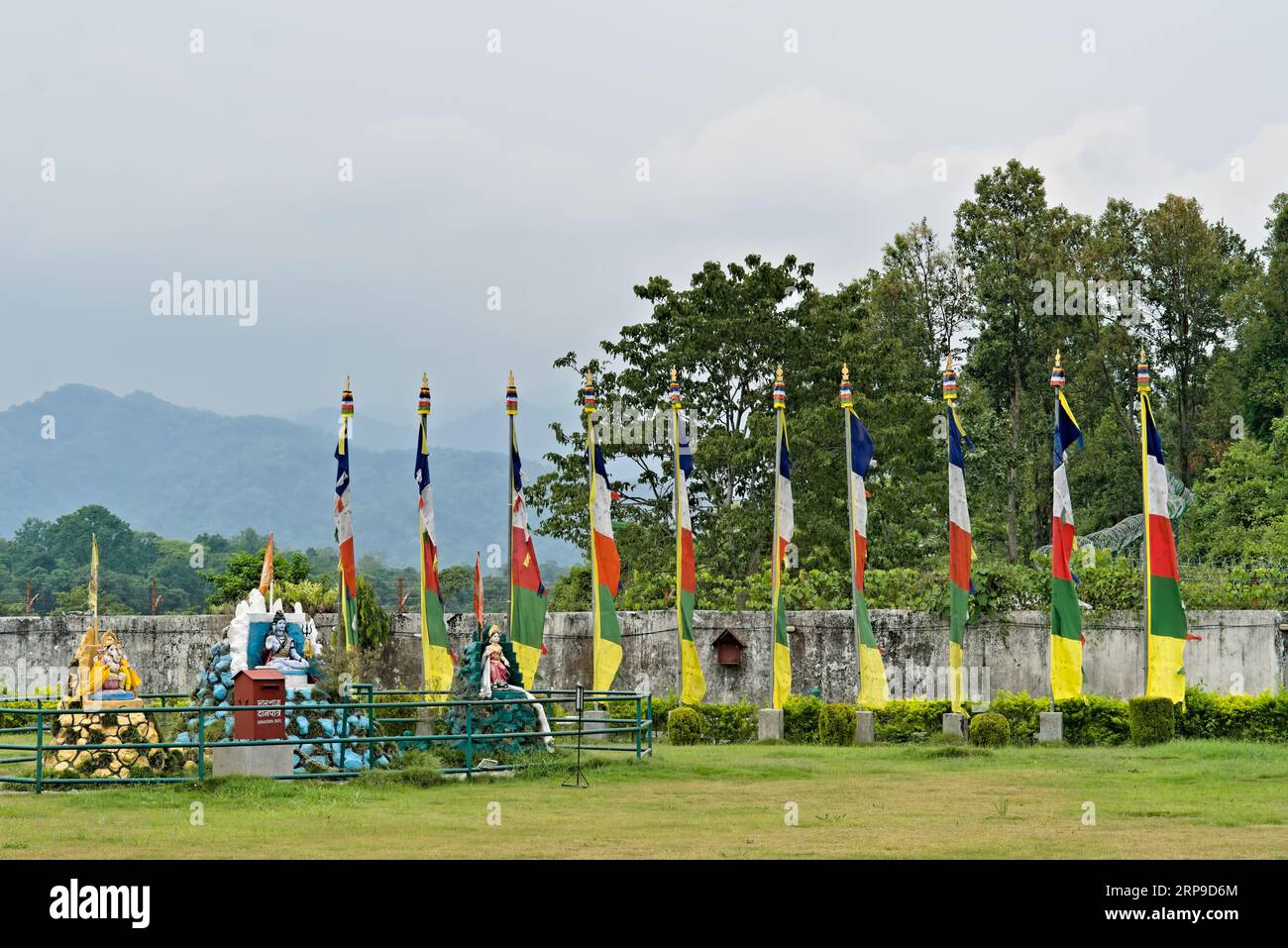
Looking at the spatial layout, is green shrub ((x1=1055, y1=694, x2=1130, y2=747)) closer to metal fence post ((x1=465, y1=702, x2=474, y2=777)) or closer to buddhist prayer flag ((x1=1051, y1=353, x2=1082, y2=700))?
buddhist prayer flag ((x1=1051, y1=353, x2=1082, y2=700))

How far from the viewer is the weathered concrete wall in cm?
3042

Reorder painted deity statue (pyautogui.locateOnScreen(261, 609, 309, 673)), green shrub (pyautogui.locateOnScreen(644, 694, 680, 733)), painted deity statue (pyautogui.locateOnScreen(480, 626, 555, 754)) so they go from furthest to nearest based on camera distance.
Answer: green shrub (pyautogui.locateOnScreen(644, 694, 680, 733)) < painted deity statue (pyautogui.locateOnScreen(480, 626, 555, 754)) < painted deity statue (pyautogui.locateOnScreen(261, 609, 309, 673))

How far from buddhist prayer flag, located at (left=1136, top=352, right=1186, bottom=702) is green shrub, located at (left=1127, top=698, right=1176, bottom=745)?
0.22 m

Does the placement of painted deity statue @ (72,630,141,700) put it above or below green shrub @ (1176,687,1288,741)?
above

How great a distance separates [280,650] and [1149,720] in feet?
47.2

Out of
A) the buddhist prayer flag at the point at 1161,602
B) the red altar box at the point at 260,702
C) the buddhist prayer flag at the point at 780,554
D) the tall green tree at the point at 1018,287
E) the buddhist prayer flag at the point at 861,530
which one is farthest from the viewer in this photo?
the tall green tree at the point at 1018,287

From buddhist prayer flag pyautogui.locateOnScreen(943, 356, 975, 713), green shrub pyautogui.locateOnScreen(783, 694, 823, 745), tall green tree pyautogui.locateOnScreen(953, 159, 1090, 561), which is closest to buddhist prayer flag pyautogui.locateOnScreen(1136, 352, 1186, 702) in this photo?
buddhist prayer flag pyautogui.locateOnScreen(943, 356, 975, 713)

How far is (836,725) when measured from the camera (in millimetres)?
26609

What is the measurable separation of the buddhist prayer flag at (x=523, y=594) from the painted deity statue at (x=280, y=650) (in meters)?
4.57

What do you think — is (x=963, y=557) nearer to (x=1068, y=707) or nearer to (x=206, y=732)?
(x=1068, y=707)

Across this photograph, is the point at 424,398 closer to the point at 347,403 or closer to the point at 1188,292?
the point at 347,403

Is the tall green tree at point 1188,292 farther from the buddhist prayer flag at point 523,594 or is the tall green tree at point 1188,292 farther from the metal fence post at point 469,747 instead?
the metal fence post at point 469,747

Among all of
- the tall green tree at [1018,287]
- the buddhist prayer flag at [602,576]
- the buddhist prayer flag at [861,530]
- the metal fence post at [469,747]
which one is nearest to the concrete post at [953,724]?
the buddhist prayer flag at [861,530]

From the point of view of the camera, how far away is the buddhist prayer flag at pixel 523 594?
2522 centimetres
